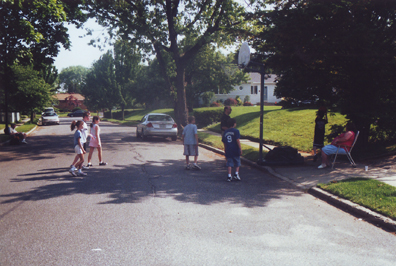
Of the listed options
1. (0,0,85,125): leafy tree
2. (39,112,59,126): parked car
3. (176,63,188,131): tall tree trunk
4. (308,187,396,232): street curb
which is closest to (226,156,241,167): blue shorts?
(308,187,396,232): street curb

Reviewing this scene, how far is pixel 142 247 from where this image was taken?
182 inches

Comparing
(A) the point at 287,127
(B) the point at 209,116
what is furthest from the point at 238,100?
(A) the point at 287,127

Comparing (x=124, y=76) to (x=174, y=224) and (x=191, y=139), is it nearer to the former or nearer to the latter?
(x=191, y=139)

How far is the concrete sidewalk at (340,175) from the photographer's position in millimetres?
6113

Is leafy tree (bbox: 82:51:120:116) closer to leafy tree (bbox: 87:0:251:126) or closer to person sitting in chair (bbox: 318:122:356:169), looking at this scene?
leafy tree (bbox: 87:0:251:126)

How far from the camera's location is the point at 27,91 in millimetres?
33562

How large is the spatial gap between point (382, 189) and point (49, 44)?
18.4 meters

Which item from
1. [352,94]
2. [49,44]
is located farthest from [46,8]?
[352,94]

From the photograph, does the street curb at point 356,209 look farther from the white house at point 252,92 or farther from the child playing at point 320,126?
the white house at point 252,92

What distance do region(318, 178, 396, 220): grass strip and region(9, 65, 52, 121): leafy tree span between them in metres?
32.1

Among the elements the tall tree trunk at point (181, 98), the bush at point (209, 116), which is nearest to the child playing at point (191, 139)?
the tall tree trunk at point (181, 98)

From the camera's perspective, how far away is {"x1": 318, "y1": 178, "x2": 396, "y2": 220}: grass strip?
6.24 meters

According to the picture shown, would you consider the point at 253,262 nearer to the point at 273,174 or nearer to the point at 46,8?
the point at 273,174

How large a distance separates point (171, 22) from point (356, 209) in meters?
18.2
